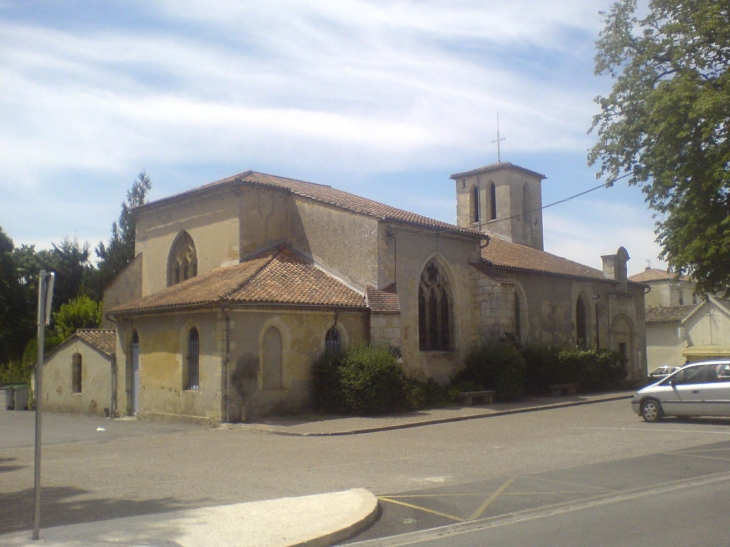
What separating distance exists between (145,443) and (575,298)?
21.6m

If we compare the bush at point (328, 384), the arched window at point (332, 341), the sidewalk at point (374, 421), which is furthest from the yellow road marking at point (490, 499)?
the arched window at point (332, 341)

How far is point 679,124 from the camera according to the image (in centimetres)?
1938

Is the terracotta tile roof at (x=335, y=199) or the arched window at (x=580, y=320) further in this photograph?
the arched window at (x=580, y=320)

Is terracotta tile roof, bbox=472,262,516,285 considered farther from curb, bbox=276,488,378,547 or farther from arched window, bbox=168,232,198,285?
curb, bbox=276,488,378,547

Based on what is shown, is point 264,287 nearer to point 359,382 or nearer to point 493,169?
point 359,382

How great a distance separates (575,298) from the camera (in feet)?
105

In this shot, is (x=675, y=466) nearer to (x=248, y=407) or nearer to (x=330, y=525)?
(x=330, y=525)

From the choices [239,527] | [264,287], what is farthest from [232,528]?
[264,287]

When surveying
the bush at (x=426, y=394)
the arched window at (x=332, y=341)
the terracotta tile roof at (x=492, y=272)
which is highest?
the terracotta tile roof at (x=492, y=272)

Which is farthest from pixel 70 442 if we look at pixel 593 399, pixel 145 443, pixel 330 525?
pixel 593 399

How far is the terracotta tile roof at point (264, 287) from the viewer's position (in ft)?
64.6

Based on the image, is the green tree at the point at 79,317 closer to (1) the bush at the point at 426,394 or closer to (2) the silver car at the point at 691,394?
(1) the bush at the point at 426,394

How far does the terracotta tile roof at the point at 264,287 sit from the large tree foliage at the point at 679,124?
931 centimetres

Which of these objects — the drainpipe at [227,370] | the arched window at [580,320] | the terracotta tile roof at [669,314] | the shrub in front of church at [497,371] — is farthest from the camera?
the terracotta tile roof at [669,314]
